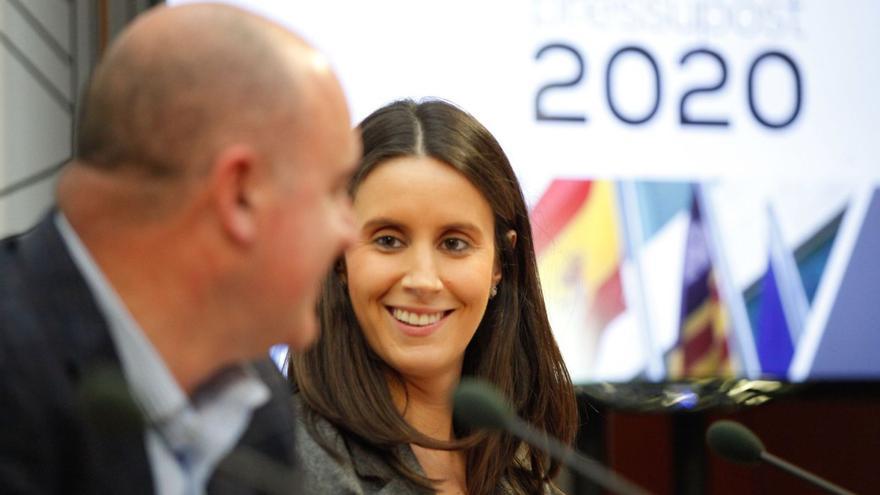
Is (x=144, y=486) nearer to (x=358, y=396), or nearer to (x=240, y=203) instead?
(x=240, y=203)

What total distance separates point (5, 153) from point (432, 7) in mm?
1026

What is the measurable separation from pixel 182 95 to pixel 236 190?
0.10 meters

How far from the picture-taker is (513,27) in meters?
3.79

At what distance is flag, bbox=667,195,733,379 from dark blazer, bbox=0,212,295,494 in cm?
256

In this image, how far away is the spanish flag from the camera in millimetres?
3721

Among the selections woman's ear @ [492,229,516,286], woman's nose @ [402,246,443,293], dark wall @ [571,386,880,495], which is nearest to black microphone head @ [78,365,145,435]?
woman's nose @ [402,246,443,293]

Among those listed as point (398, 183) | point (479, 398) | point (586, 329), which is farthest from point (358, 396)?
point (586, 329)

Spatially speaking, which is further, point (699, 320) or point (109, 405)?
point (699, 320)

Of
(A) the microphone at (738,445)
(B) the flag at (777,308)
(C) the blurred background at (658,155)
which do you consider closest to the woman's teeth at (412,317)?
(A) the microphone at (738,445)

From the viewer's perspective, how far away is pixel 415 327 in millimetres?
2512

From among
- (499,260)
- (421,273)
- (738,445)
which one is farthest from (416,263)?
(738,445)

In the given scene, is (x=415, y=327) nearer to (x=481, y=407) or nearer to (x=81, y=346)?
(x=481, y=407)

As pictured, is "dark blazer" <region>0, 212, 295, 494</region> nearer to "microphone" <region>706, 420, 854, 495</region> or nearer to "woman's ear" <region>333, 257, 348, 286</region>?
"microphone" <region>706, 420, 854, 495</region>

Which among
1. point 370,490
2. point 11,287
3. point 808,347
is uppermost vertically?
point 11,287
